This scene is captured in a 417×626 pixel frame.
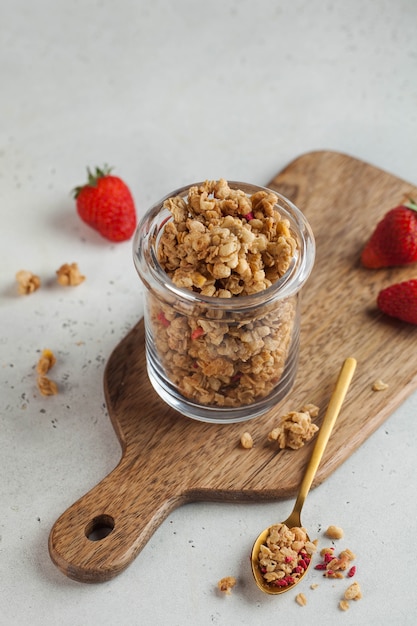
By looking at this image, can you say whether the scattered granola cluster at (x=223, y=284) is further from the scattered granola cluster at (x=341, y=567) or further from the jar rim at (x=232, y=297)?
the scattered granola cluster at (x=341, y=567)

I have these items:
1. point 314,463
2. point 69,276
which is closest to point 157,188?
point 69,276

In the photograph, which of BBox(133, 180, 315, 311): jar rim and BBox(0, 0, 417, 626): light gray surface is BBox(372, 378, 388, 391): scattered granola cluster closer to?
BBox(0, 0, 417, 626): light gray surface

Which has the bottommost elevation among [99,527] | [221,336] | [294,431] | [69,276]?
[99,527]

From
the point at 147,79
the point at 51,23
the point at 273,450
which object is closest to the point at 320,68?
the point at 147,79

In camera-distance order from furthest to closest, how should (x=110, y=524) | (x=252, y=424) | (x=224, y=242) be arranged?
(x=252, y=424), (x=110, y=524), (x=224, y=242)

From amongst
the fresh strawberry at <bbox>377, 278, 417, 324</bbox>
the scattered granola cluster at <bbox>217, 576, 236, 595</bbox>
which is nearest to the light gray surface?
the scattered granola cluster at <bbox>217, 576, 236, 595</bbox>

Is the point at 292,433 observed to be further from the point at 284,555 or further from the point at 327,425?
the point at 284,555

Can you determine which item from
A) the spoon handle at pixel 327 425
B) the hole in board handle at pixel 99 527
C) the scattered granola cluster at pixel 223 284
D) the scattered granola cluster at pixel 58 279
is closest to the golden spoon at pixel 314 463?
the spoon handle at pixel 327 425
